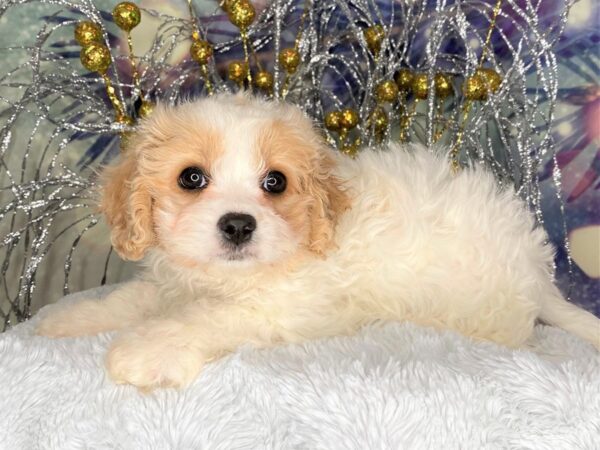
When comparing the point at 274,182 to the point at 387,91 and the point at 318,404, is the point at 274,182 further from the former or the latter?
the point at 387,91

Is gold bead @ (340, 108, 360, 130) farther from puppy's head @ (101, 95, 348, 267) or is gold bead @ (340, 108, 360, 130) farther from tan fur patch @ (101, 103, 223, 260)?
tan fur patch @ (101, 103, 223, 260)

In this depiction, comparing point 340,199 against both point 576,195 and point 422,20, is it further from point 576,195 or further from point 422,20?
point 576,195

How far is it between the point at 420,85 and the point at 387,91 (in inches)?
6.9

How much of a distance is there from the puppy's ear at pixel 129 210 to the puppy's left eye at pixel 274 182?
291 mm

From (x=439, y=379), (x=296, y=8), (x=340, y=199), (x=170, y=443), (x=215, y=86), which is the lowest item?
(x=170, y=443)

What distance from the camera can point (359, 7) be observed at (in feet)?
8.56

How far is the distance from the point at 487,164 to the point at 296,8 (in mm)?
961

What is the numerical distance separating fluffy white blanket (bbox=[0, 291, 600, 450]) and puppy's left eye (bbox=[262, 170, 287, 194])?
1.43ft

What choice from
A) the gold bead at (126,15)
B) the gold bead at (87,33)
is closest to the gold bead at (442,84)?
the gold bead at (126,15)

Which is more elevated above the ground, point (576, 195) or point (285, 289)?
point (576, 195)

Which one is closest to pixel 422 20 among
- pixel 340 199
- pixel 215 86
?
pixel 215 86

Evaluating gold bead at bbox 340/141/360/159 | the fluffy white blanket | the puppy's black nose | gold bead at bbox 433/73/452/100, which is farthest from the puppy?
gold bead at bbox 433/73/452/100

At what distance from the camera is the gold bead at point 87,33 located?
7.88ft

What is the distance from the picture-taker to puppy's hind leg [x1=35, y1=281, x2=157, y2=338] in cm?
190
